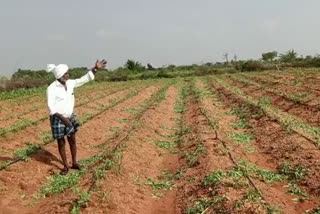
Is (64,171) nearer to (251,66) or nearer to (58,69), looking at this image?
(58,69)

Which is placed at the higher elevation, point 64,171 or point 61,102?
point 61,102

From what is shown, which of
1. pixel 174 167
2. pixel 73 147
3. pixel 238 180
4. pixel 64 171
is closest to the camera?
pixel 238 180

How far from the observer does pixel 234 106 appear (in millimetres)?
17703

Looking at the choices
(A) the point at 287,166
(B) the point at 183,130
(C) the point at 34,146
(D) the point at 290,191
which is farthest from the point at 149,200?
(B) the point at 183,130

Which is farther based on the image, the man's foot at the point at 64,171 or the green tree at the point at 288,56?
the green tree at the point at 288,56

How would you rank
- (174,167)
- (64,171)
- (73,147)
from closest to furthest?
(64,171)
(73,147)
(174,167)

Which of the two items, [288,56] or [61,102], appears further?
[288,56]

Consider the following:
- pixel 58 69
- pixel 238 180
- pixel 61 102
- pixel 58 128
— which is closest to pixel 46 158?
pixel 58 128

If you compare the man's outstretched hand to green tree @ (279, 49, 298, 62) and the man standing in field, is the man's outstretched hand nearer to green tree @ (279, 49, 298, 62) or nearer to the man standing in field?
Result: the man standing in field

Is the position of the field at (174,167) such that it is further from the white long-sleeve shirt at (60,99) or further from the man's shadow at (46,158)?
the white long-sleeve shirt at (60,99)

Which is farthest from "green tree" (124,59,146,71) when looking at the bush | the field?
the field

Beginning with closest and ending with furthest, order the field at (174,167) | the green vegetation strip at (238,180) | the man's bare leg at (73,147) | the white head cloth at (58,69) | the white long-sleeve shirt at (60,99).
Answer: the green vegetation strip at (238,180) → the field at (174,167) → the white long-sleeve shirt at (60,99) → the white head cloth at (58,69) → the man's bare leg at (73,147)

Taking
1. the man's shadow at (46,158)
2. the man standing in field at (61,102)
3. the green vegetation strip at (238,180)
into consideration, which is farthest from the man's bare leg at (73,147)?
the green vegetation strip at (238,180)

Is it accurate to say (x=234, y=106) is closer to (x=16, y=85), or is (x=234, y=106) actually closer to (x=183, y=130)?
(x=183, y=130)
